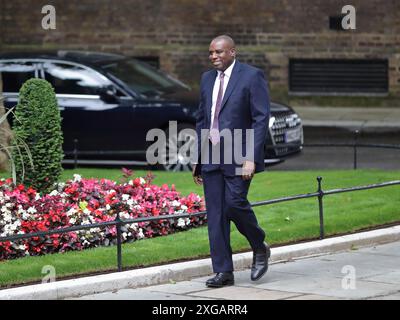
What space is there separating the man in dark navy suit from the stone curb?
1.67 feet

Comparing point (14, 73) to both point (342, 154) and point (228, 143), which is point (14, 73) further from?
point (228, 143)

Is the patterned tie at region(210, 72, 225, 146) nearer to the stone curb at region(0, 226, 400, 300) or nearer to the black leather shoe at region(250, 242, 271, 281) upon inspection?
the black leather shoe at region(250, 242, 271, 281)

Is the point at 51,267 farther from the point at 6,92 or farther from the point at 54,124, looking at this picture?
the point at 6,92

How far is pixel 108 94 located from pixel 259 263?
782 cm

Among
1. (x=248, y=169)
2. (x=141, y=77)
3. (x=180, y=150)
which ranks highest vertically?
(x=141, y=77)

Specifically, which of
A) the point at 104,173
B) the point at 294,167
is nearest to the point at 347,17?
the point at 294,167

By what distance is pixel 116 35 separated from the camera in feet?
90.8

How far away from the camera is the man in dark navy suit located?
952 cm

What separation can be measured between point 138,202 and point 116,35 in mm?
16130

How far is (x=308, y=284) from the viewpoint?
9.67m

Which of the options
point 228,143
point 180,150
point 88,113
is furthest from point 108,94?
point 228,143

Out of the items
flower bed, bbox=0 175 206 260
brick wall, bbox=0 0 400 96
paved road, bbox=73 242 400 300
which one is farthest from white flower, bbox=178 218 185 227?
brick wall, bbox=0 0 400 96

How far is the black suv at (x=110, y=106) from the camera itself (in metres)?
16.8

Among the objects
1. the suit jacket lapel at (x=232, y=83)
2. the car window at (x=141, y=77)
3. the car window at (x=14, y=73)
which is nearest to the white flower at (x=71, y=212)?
the suit jacket lapel at (x=232, y=83)
